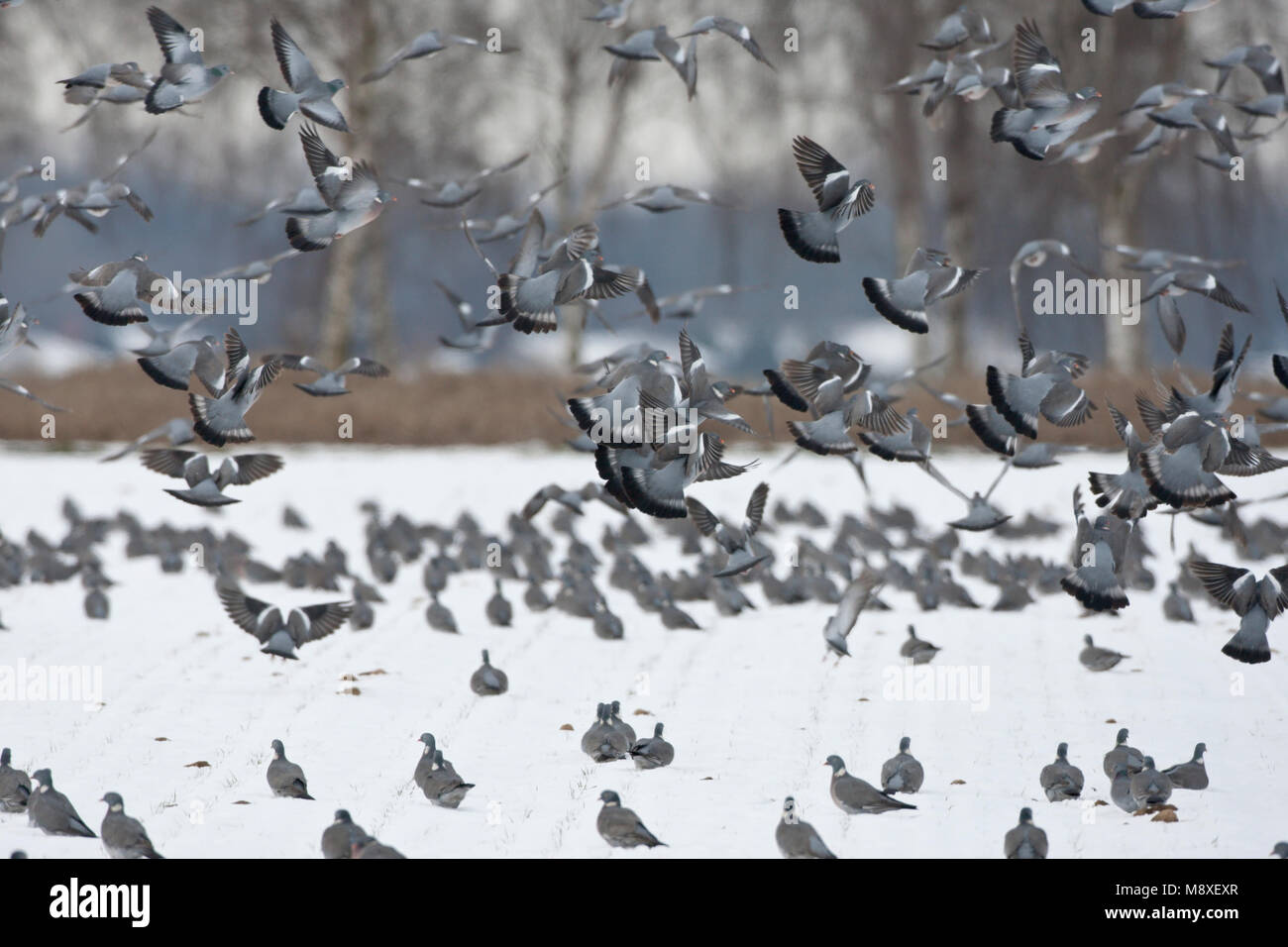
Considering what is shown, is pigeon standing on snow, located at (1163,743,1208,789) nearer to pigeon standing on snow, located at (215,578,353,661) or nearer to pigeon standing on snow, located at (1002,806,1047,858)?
pigeon standing on snow, located at (1002,806,1047,858)

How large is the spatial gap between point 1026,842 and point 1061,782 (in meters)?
0.80

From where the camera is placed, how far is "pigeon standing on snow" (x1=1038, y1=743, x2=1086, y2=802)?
6.16m

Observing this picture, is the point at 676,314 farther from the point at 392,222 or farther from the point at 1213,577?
the point at 392,222

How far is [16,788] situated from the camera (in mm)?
5969

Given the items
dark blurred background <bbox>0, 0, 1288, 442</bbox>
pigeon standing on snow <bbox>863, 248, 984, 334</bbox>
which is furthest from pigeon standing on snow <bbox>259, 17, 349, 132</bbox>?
dark blurred background <bbox>0, 0, 1288, 442</bbox>

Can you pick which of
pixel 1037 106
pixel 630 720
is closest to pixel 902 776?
pixel 630 720

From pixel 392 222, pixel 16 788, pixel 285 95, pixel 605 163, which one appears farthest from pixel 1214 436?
pixel 392 222

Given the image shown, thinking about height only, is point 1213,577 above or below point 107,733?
above

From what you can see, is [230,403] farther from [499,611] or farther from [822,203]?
[499,611]

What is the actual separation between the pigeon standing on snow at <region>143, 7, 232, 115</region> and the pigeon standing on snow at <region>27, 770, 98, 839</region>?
285 cm

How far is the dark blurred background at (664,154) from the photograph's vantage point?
67.1ft

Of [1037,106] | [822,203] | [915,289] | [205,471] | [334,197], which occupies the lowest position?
[205,471]

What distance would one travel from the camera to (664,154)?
24922 mm
